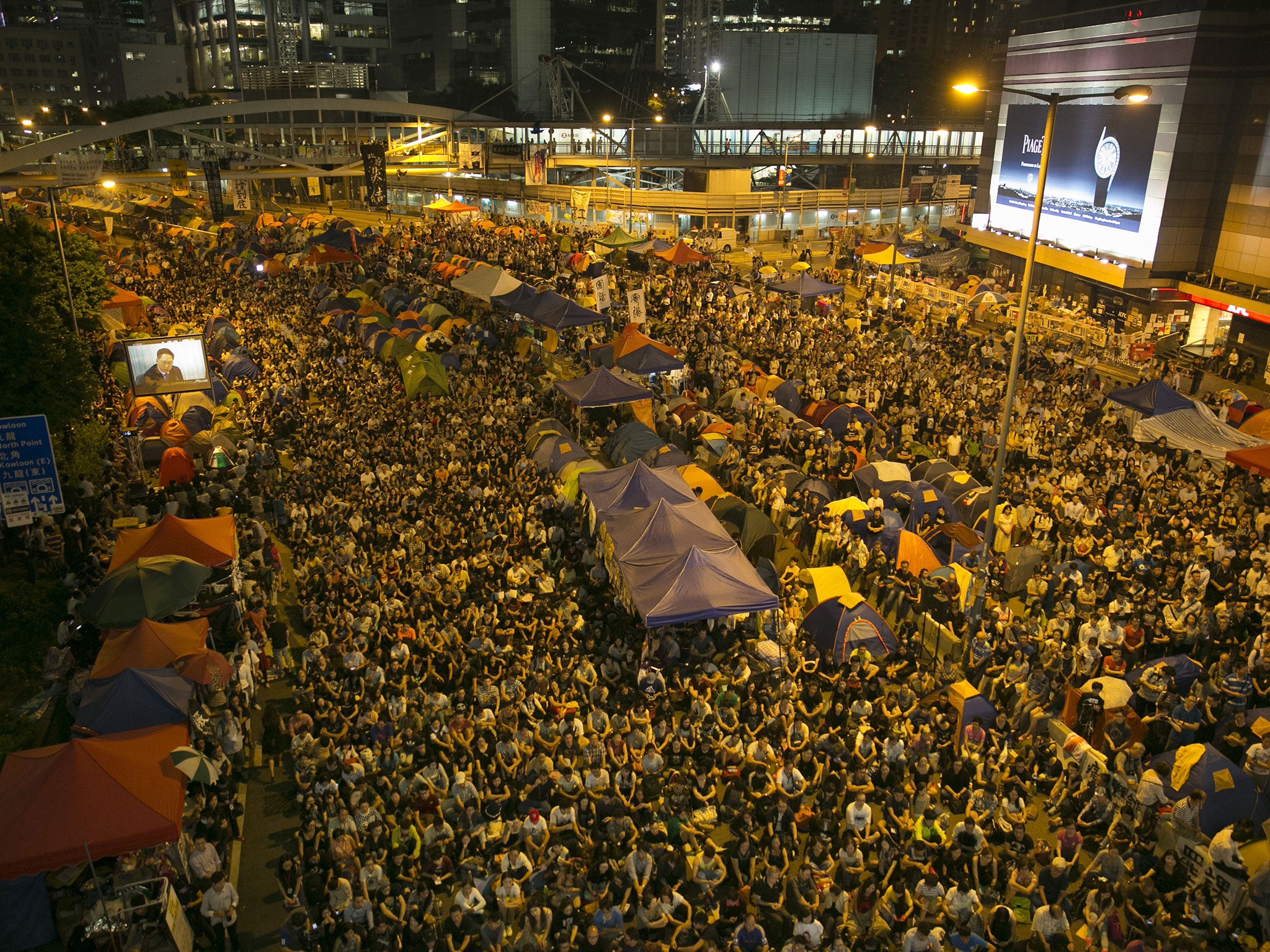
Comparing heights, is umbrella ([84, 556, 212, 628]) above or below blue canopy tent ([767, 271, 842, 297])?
below

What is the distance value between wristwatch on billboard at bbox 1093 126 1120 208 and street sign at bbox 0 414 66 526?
35.1 metres

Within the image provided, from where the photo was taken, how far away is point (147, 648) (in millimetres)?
12250

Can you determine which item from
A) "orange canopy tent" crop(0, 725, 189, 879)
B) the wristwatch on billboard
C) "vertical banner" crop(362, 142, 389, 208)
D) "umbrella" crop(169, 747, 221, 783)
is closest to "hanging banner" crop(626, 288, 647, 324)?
"vertical banner" crop(362, 142, 389, 208)

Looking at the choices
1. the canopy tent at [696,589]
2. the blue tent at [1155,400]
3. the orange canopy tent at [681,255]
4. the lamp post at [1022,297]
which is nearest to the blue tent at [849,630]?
the canopy tent at [696,589]

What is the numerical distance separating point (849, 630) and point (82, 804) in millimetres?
9514

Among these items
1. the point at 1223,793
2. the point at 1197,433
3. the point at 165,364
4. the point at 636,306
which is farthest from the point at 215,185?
the point at 1223,793

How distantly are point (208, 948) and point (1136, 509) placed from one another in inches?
649

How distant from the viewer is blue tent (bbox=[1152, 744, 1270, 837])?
385 inches

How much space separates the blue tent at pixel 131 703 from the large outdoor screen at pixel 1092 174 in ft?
96.4

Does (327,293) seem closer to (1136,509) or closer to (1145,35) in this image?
(1136,509)

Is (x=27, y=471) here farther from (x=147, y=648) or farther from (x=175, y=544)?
(x=147, y=648)

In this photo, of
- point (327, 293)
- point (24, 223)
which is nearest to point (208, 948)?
point (24, 223)

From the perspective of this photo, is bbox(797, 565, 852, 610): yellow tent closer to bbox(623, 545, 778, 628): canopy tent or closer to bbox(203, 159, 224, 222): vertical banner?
Result: bbox(623, 545, 778, 628): canopy tent

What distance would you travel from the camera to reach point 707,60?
3174 inches
